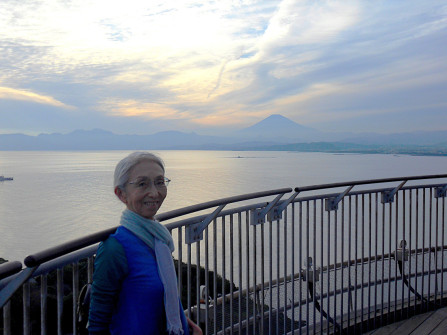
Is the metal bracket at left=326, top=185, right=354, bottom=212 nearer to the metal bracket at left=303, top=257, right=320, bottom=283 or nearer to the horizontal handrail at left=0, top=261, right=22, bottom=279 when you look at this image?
the metal bracket at left=303, top=257, right=320, bottom=283

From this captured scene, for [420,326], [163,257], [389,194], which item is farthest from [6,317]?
[420,326]

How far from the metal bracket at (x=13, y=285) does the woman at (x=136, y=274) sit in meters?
0.23

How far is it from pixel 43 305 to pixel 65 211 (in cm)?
6102

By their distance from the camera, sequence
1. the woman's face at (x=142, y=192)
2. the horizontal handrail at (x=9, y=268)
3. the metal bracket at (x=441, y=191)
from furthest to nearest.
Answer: the metal bracket at (x=441, y=191), the woman's face at (x=142, y=192), the horizontal handrail at (x=9, y=268)

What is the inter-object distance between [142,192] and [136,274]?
346 millimetres

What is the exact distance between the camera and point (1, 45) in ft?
302

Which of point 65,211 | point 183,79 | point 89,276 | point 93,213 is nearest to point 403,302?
point 89,276

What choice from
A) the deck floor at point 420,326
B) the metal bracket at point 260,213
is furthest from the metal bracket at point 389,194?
the metal bracket at point 260,213

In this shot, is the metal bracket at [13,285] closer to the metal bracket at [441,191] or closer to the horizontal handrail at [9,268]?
the horizontal handrail at [9,268]

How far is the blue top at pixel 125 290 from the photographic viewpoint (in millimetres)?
1407

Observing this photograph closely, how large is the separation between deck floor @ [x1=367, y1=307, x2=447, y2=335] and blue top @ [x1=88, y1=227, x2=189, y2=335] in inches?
113

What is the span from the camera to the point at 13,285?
1.35 m

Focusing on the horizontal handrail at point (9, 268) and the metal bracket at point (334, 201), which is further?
the metal bracket at point (334, 201)

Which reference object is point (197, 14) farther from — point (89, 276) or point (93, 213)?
point (89, 276)
